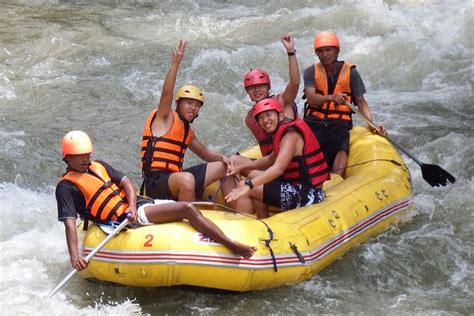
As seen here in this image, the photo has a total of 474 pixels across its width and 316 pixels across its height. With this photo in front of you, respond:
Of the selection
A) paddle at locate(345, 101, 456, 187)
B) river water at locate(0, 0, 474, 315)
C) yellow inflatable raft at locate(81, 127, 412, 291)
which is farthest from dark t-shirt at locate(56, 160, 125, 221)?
paddle at locate(345, 101, 456, 187)

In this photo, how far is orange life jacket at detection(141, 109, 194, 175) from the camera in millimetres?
5734

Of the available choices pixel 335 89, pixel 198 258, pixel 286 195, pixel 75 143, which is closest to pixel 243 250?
pixel 198 258

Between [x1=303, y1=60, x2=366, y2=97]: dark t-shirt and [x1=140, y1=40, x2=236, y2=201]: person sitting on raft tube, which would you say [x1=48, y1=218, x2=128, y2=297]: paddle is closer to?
[x1=140, y1=40, x2=236, y2=201]: person sitting on raft tube

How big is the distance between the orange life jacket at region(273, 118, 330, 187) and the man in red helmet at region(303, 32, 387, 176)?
3.47ft

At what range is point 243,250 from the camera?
16.2ft

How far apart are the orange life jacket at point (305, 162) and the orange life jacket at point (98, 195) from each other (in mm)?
1212

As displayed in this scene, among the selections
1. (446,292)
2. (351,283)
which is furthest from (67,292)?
(446,292)

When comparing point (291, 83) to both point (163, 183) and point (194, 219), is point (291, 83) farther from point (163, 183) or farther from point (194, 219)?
point (194, 219)

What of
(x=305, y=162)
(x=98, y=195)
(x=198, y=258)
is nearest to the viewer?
(x=198, y=258)

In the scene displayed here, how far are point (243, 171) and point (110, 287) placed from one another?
132 cm

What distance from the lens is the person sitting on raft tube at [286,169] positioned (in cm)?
552

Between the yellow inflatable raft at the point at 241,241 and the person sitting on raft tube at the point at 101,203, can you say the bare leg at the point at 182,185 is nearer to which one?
the yellow inflatable raft at the point at 241,241

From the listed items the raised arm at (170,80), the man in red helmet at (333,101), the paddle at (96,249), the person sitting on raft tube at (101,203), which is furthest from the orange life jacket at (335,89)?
the paddle at (96,249)

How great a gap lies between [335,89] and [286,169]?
1.31 meters
